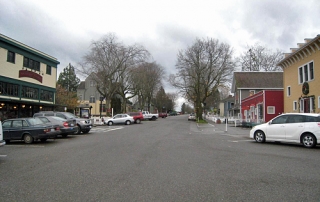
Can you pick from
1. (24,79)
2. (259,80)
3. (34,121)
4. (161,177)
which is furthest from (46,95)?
(259,80)

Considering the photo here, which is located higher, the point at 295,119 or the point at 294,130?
the point at 295,119

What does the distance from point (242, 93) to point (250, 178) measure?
42572mm

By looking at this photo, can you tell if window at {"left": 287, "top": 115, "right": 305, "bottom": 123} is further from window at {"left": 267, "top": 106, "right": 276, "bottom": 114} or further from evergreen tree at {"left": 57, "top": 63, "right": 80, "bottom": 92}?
evergreen tree at {"left": 57, "top": 63, "right": 80, "bottom": 92}

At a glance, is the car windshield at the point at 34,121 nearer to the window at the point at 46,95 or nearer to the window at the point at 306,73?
the window at the point at 46,95

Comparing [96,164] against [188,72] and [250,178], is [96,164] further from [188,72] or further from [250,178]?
[188,72]

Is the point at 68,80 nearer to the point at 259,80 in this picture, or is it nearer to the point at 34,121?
the point at 259,80

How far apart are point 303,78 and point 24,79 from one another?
29.0 m

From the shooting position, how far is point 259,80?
46.8 m

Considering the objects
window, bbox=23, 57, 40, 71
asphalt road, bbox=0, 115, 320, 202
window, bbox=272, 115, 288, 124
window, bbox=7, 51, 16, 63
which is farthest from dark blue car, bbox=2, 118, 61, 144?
window, bbox=23, 57, 40, 71

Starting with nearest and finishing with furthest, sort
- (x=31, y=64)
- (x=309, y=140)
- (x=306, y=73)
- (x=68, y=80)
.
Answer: (x=309, y=140), (x=306, y=73), (x=31, y=64), (x=68, y=80)

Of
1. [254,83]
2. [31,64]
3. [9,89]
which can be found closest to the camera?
[9,89]

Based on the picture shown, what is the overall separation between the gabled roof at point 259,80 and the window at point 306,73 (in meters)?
21.3

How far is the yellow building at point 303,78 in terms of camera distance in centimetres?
2177

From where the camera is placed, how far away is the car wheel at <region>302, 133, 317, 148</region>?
39.1 ft
